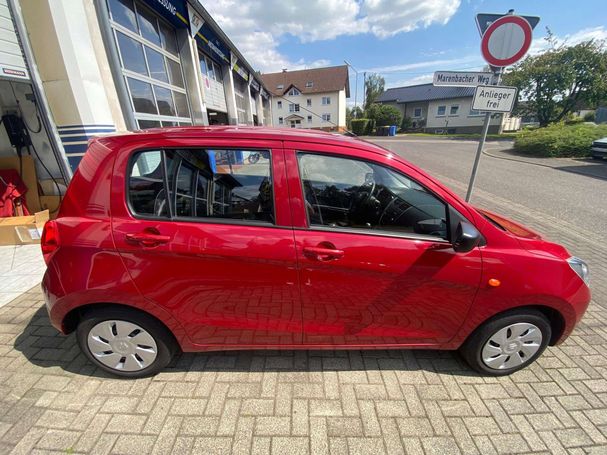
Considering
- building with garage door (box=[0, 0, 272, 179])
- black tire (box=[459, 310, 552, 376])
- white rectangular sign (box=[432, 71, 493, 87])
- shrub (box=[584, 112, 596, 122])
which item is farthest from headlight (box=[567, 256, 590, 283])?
shrub (box=[584, 112, 596, 122])

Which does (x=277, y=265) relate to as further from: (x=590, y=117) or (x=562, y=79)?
(x=590, y=117)

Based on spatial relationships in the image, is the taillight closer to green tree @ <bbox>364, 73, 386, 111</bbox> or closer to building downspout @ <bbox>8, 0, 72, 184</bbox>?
building downspout @ <bbox>8, 0, 72, 184</bbox>

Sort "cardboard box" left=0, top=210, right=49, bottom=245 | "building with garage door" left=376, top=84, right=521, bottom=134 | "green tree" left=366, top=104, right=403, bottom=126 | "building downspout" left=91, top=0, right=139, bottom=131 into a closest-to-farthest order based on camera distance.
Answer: "cardboard box" left=0, top=210, right=49, bottom=245
"building downspout" left=91, top=0, right=139, bottom=131
"building with garage door" left=376, top=84, right=521, bottom=134
"green tree" left=366, top=104, right=403, bottom=126

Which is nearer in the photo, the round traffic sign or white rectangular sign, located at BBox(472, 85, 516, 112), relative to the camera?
the round traffic sign

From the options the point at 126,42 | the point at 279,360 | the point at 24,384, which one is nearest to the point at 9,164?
the point at 126,42

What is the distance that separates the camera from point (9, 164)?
4.64m

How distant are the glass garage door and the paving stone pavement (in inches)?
194

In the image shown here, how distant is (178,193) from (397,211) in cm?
151

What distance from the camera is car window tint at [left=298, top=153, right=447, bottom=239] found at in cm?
181

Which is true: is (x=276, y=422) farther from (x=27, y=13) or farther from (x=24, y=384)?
(x=27, y=13)

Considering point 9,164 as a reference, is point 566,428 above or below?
below

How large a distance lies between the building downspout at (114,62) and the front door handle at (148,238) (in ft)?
14.6

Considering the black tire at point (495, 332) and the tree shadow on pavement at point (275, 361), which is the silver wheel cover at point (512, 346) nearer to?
the black tire at point (495, 332)

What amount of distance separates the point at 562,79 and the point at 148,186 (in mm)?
40195
